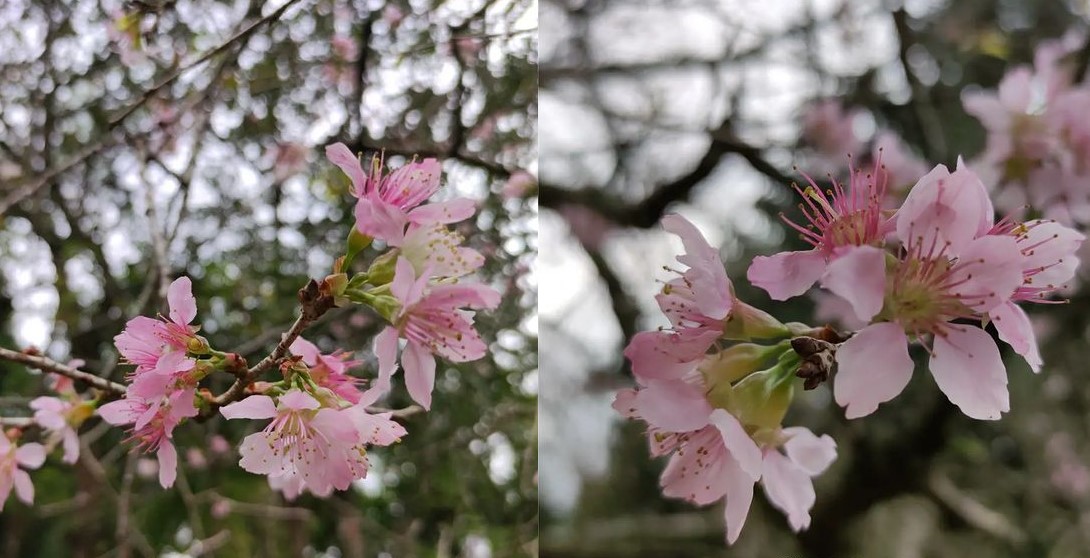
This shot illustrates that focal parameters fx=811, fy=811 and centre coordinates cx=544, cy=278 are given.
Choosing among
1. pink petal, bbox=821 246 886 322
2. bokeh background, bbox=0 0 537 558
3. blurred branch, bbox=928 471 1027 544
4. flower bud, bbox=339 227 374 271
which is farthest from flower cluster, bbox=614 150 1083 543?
blurred branch, bbox=928 471 1027 544

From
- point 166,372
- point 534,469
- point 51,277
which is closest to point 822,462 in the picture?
point 166,372

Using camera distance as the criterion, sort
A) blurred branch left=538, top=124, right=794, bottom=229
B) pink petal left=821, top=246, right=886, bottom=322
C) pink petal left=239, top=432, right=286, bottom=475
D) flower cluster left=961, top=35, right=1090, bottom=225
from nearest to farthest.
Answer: pink petal left=821, top=246, right=886, bottom=322 → pink petal left=239, top=432, right=286, bottom=475 → flower cluster left=961, top=35, right=1090, bottom=225 → blurred branch left=538, top=124, right=794, bottom=229

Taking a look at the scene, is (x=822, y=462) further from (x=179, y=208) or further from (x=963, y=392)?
(x=179, y=208)

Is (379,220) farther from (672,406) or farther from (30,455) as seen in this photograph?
(30,455)

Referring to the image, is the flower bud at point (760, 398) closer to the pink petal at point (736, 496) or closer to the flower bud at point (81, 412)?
the pink petal at point (736, 496)

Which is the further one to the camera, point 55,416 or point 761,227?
point 761,227

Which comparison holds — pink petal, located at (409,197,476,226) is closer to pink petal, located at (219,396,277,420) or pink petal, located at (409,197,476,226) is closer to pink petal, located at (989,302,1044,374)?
pink petal, located at (219,396,277,420)

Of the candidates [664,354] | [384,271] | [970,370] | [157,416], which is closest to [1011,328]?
[970,370]
